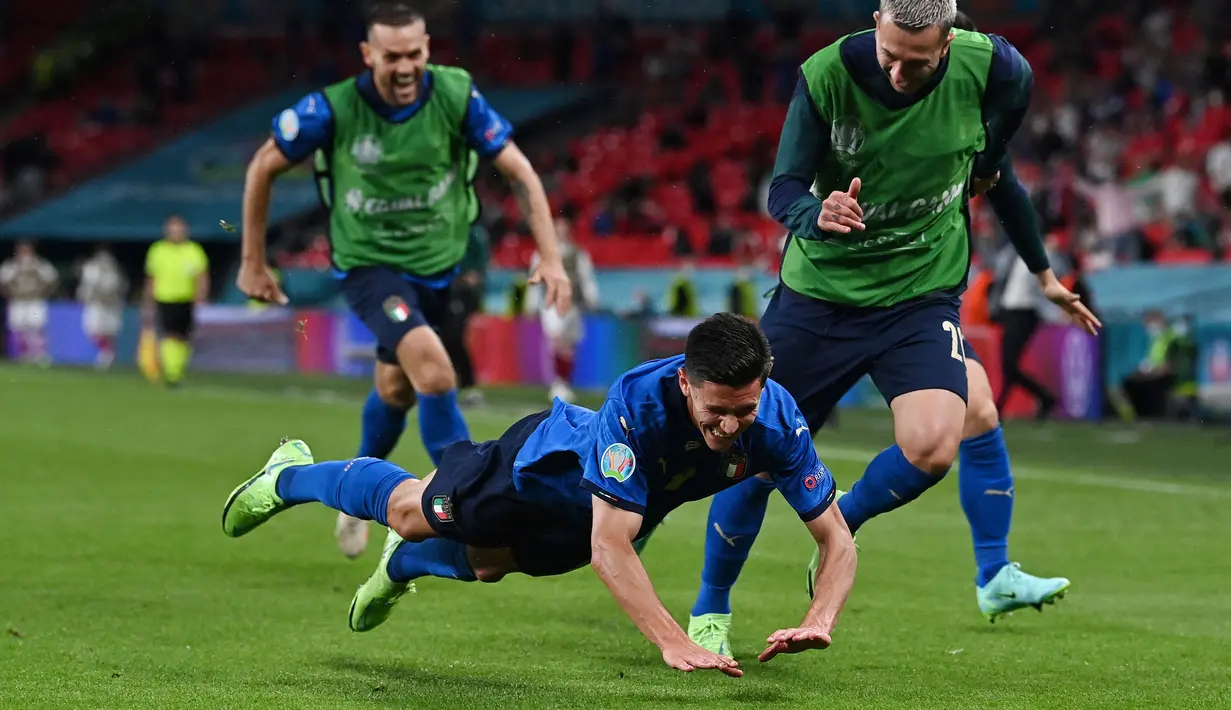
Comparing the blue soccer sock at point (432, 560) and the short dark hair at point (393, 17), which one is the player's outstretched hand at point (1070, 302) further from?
the short dark hair at point (393, 17)

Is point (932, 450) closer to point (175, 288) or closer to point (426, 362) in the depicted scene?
point (426, 362)

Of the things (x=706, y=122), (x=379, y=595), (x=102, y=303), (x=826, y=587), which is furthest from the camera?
(x=706, y=122)

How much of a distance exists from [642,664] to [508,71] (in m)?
30.0

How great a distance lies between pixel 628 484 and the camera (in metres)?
5.13

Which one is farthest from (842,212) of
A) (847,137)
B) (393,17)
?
(393,17)

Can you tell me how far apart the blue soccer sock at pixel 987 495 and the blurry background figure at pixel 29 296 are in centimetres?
2432

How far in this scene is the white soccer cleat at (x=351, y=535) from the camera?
8.34 meters

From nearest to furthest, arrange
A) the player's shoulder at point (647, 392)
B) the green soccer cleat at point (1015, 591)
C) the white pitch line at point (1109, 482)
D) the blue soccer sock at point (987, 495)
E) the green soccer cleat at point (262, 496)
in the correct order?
the player's shoulder at point (647, 392)
the green soccer cleat at point (1015, 591)
the green soccer cleat at point (262, 496)
the blue soccer sock at point (987, 495)
the white pitch line at point (1109, 482)

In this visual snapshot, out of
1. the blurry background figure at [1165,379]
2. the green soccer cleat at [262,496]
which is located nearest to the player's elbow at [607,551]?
the green soccer cleat at [262,496]

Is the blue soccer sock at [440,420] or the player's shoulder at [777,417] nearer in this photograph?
the player's shoulder at [777,417]

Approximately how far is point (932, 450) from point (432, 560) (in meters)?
1.70

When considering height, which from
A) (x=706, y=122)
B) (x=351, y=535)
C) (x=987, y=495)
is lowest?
(x=351, y=535)

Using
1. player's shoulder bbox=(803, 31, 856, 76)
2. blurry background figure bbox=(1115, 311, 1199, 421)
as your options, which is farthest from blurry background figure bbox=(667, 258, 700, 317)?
player's shoulder bbox=(803, 31, 856, 76)

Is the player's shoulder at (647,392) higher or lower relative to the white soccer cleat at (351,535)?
higher
